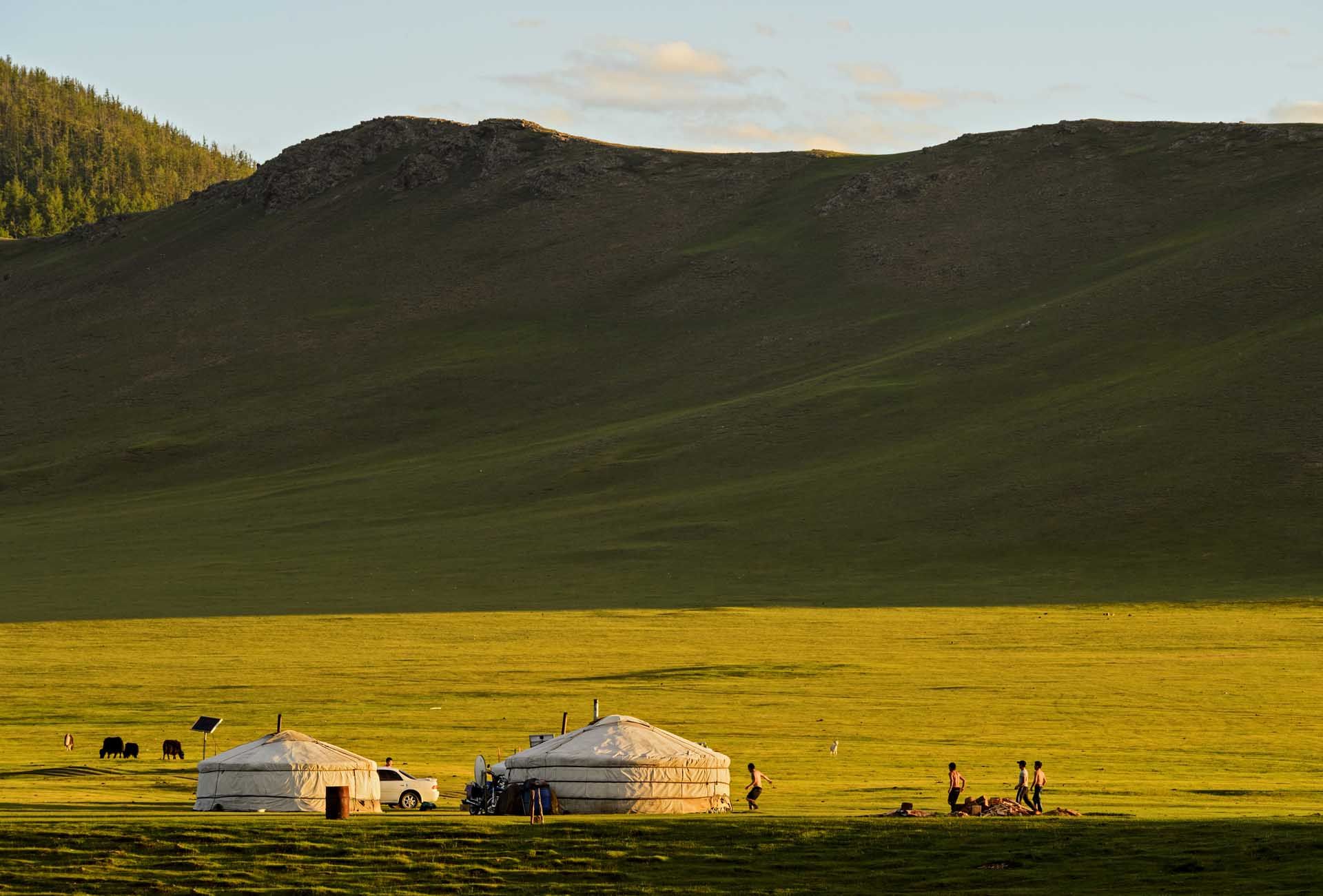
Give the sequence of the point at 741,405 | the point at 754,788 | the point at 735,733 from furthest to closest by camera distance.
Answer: the point at 741,405 → the point at 735,733 → the point at 754,788

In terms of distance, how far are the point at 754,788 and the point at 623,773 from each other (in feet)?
9.00

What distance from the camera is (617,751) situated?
118 feet

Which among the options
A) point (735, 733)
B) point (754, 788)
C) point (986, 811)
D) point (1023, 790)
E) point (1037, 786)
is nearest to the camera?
point (986, 811)

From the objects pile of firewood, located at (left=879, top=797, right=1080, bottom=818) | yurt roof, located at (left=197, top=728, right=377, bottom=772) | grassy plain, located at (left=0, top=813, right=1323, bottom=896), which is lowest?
grassy plain, located at (left=0, top=813, right=1323, bottom=896)

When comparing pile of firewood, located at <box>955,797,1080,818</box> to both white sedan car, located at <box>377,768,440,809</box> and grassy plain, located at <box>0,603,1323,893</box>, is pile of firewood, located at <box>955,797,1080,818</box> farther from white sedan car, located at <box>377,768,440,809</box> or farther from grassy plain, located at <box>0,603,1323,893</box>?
white sedan car, located at <box>377,768,440,809</box>

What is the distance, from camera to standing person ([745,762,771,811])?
3612 centimetres

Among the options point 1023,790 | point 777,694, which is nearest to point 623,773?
point 1023,790

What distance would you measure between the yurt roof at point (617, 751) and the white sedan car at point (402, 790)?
7.90 ft

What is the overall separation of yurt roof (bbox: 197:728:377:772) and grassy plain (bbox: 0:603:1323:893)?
6.16 feet

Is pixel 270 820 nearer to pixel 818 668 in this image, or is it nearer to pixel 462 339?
pixel 818 668

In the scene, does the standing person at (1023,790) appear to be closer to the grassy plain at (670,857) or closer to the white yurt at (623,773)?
the grassy plain at (670,857)

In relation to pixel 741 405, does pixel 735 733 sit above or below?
below

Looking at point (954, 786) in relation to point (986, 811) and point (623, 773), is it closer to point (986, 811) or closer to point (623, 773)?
point (986, 811)

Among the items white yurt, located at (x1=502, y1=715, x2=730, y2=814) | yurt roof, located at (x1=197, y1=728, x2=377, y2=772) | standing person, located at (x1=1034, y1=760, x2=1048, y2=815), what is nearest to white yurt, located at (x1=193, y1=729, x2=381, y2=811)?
yurt roof, located at (x1=197, y1=728, x2=377, y2=772)
